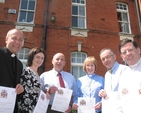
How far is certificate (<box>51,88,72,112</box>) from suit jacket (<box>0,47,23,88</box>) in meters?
0.91

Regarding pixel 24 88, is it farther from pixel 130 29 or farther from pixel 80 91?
pixel 130 29

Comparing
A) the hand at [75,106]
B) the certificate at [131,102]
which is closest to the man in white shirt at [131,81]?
the certificate at [131,102]

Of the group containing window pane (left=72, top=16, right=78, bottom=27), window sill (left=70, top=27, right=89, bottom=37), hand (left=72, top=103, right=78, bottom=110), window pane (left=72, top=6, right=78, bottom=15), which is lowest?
hand (left=72, top=103, right=78, bottom=110)

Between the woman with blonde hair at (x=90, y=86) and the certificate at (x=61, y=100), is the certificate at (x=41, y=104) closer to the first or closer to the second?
the certificate at (x=61, y=100)

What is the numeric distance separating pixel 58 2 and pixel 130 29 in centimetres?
537

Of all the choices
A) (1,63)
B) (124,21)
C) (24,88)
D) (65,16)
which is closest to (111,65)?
(24,88)

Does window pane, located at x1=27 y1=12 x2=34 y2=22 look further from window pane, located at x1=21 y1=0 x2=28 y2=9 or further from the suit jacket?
the suit jacket

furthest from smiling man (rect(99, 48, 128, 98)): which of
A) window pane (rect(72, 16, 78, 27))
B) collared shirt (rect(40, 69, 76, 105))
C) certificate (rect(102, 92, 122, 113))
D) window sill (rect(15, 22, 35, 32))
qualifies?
window pane (rect(72, 16, 78, 27))

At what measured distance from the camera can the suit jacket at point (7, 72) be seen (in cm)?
257

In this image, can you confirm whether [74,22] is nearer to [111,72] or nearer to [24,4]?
[24,4]

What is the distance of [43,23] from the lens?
10188mm

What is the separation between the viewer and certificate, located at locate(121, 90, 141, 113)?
7.95ft

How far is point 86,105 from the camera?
3.28 metres

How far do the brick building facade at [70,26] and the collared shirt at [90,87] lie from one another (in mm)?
5787
